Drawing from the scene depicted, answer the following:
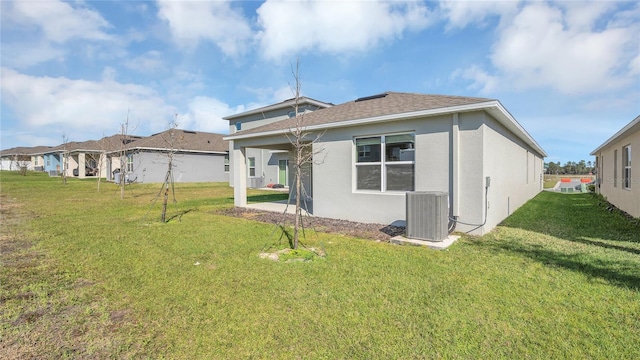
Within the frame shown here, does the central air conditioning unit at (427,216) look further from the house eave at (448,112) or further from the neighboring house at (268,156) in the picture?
the neighboring house at (268,156)

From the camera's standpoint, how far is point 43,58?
43.2ft

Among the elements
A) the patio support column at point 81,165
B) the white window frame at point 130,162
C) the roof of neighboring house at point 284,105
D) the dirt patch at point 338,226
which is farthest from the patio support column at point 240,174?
the patio support column at point 81,165

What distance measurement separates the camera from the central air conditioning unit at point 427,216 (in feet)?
19.7

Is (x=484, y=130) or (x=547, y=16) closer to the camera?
(x=484, y=130)

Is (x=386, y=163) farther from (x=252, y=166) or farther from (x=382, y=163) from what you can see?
(x=252, y=166)

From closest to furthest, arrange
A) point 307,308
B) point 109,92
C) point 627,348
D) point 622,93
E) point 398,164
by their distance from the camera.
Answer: point 627,348 → point 307,308 → point 398,164 → point 622,93 → point 109,92

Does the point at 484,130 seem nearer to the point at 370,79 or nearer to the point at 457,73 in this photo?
the point at 457,73

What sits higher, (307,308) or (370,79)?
(370,79)

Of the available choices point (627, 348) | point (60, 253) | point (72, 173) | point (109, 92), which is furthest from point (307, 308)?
point (72, 173)

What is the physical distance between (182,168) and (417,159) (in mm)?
24862

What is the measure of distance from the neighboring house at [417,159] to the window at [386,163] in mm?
26

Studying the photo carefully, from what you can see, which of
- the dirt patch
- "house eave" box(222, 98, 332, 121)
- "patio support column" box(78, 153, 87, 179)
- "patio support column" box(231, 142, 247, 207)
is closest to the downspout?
the dirt patch

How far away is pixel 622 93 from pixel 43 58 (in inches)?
985

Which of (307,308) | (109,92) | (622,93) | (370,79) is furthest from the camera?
(109,92)
